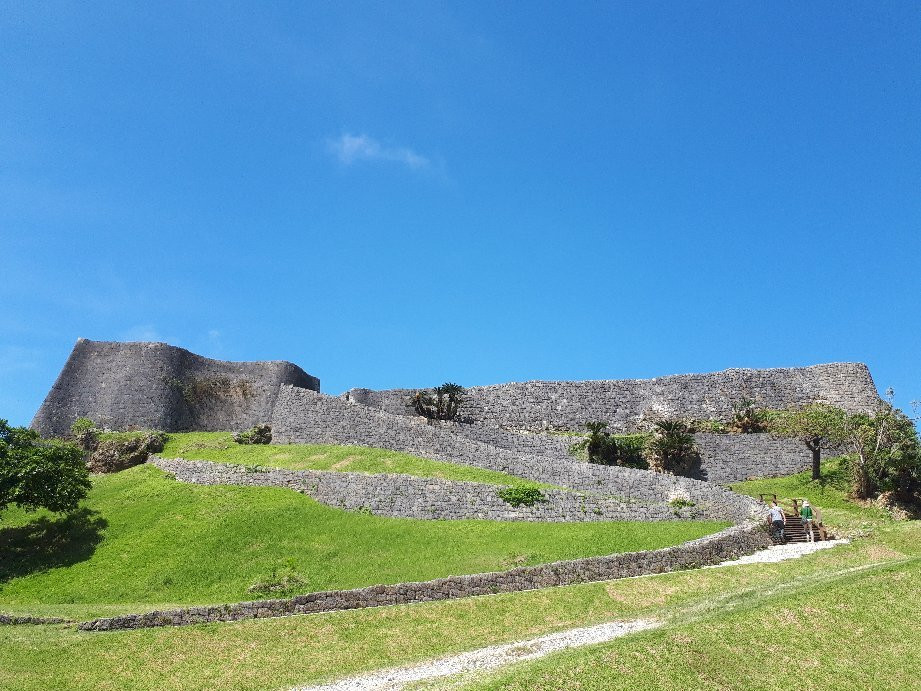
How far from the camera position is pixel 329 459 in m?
32.7

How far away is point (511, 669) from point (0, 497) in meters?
22.1

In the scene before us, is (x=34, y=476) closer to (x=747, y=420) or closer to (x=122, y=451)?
(x=122, y=451)

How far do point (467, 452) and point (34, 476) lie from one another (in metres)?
18.5

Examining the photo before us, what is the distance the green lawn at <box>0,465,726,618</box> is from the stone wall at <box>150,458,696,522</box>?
29.9 inches

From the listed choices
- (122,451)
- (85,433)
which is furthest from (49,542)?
(85,433)

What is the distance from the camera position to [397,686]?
1105cm

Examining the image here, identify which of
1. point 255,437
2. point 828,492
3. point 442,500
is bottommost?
point 442,500

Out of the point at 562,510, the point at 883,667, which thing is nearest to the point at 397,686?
the point at 883,667

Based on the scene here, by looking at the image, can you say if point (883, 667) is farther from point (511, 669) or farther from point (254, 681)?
point (254, 681)

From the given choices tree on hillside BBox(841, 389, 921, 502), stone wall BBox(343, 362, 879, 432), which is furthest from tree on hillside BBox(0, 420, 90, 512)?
tree on hillside BBox(841, 389, 921, 502)

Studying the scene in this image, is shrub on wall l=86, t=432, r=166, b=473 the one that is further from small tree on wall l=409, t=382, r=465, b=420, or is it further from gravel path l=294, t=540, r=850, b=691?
gravel path l=294, t=540, r=850, b=691

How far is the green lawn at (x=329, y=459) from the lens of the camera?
97.7 ft

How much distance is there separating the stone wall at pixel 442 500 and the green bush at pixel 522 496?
0.17m

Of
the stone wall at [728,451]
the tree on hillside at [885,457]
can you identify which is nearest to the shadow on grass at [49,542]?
the stone wall at [728,451]
